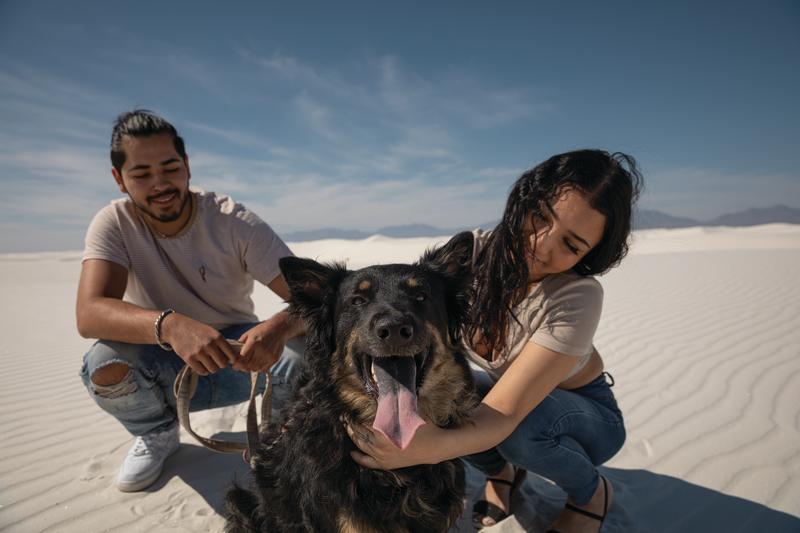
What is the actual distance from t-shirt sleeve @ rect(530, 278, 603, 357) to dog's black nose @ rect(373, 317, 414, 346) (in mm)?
772

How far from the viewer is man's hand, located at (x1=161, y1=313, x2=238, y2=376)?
2.33 metres

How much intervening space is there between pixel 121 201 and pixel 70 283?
18797mm

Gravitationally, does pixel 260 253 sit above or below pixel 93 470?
above

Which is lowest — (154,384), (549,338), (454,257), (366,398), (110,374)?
(154,384)

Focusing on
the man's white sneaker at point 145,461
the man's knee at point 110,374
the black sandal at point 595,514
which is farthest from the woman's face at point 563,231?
the man's white sneaker at point 145,461

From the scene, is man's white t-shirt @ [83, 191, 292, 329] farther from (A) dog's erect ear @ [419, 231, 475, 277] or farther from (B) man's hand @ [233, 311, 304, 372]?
(A) dog's erect ear @ [419, 231, 475, 277]

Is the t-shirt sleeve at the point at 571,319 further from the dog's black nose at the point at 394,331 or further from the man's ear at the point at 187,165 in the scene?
the man's ear at the point at 187,165

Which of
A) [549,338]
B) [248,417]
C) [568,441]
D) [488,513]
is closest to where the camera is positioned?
[549,338]

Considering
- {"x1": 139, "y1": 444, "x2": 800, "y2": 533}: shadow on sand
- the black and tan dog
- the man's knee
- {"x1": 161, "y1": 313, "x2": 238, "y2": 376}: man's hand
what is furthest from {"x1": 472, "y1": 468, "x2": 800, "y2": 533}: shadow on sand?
the man's knee

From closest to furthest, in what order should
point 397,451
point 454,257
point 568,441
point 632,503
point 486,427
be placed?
point 397,451 < point 486,427 < point 454,257 < point 568,441 < point 632,503

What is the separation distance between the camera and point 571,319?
7.27 ft

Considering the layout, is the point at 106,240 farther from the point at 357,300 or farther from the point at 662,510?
the point at 662,510

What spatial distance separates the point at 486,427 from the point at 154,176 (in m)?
2.88

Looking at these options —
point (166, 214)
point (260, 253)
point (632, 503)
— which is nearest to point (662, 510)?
point (632, 503)
